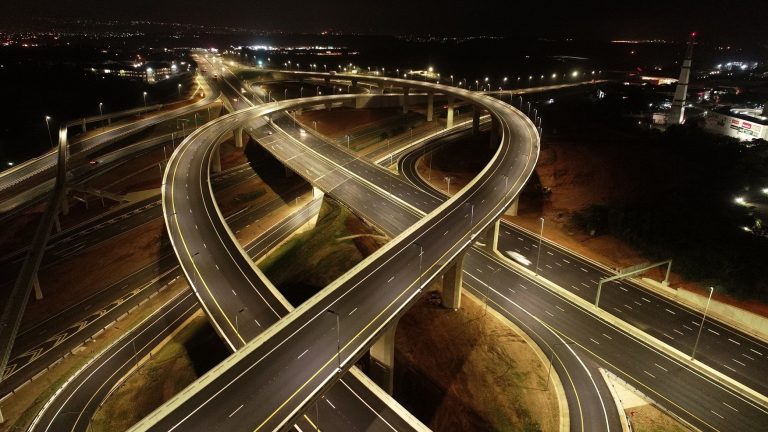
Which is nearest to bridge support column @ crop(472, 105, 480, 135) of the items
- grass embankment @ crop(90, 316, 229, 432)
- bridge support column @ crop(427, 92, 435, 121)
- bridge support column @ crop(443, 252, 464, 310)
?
bridge support column @ crop(427, 92, 435, 121)

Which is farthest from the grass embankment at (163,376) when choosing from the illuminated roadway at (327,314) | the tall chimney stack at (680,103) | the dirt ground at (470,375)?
the tall chimney stack at (680,103)

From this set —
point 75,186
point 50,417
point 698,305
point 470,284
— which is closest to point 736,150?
point 698,305

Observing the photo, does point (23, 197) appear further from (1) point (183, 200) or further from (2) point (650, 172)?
(2) point (650, 172)

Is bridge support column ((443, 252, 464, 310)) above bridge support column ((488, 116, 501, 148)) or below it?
below

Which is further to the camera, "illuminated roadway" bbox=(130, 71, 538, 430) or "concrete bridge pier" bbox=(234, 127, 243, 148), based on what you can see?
"concrete bridge pier" bbox=(234, 127, 243, 148)

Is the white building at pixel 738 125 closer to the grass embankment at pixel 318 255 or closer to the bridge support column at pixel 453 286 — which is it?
the bridge support column at pixel 453 286

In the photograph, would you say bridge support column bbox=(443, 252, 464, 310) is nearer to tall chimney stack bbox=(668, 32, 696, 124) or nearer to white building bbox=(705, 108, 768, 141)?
white building bbox=(705, 108, 768, 141)
